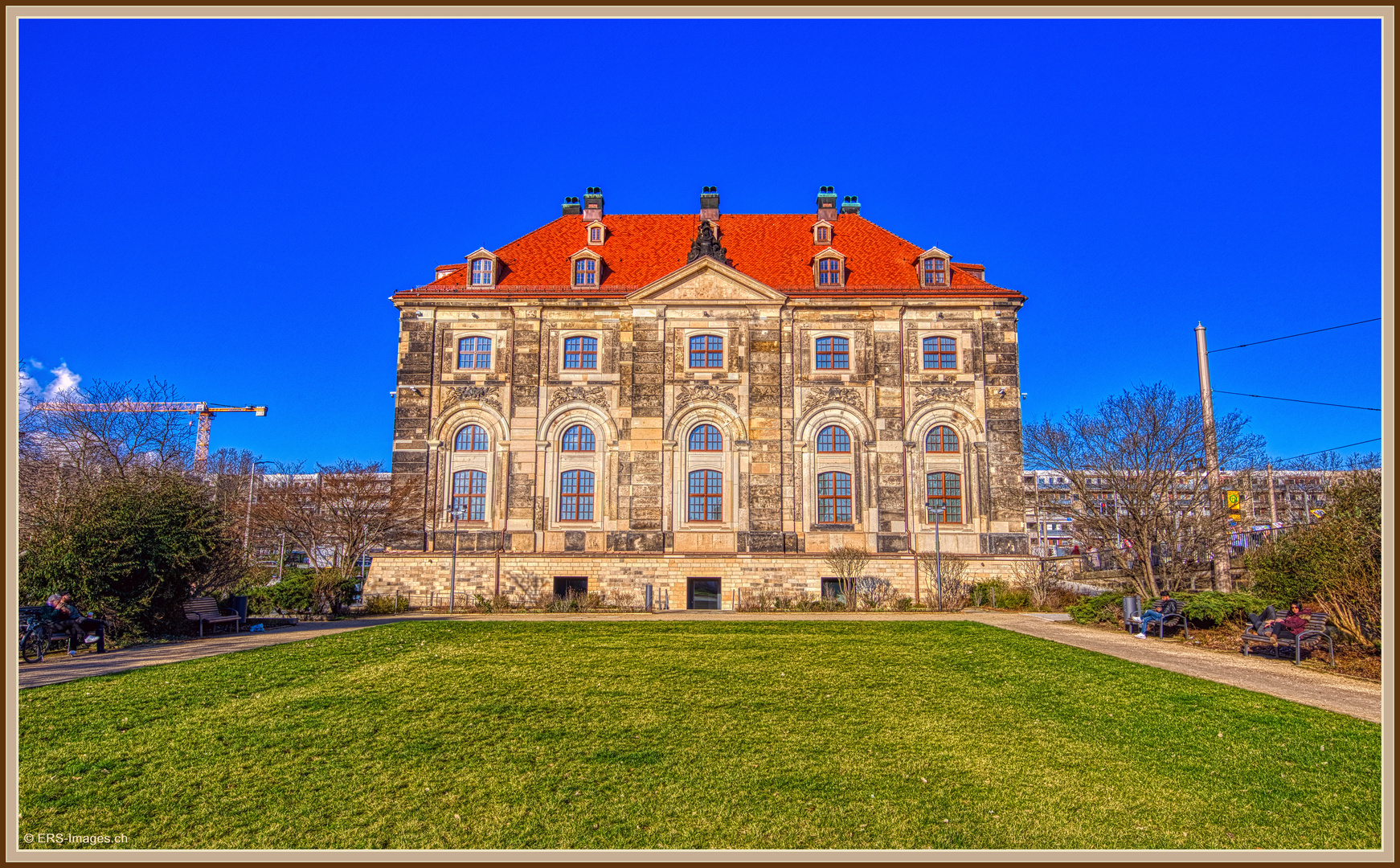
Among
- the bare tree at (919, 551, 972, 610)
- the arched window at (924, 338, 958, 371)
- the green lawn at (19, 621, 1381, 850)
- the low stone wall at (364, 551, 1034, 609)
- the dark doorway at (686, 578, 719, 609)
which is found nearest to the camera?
the green lawn at (19, 621, 1381, 850)

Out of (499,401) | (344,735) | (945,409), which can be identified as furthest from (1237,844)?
(499,401)

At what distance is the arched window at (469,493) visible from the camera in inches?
1321

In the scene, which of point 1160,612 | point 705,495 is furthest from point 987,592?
point 705,495

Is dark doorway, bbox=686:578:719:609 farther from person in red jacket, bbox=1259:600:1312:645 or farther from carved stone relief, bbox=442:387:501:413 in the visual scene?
person in red jacket, bbox=1259:600:1312:645

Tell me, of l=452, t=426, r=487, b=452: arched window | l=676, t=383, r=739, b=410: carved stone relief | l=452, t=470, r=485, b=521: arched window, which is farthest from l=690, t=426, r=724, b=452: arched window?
l=452, t=470, r=485, b=521: arched window

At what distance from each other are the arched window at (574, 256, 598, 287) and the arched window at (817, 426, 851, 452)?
1177 centimetres

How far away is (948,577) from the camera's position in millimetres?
31625

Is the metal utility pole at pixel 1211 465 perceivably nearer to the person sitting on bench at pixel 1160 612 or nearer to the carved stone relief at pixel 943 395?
the person sitting on bench at pixel 1160 612

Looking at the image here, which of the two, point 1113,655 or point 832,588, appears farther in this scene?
point 832,588

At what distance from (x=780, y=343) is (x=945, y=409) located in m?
7.39

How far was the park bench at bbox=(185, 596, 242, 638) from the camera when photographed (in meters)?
19.1

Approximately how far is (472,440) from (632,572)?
883cm

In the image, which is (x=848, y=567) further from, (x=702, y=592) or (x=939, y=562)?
(x=702, y=592)

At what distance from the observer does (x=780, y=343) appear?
34312 mm
